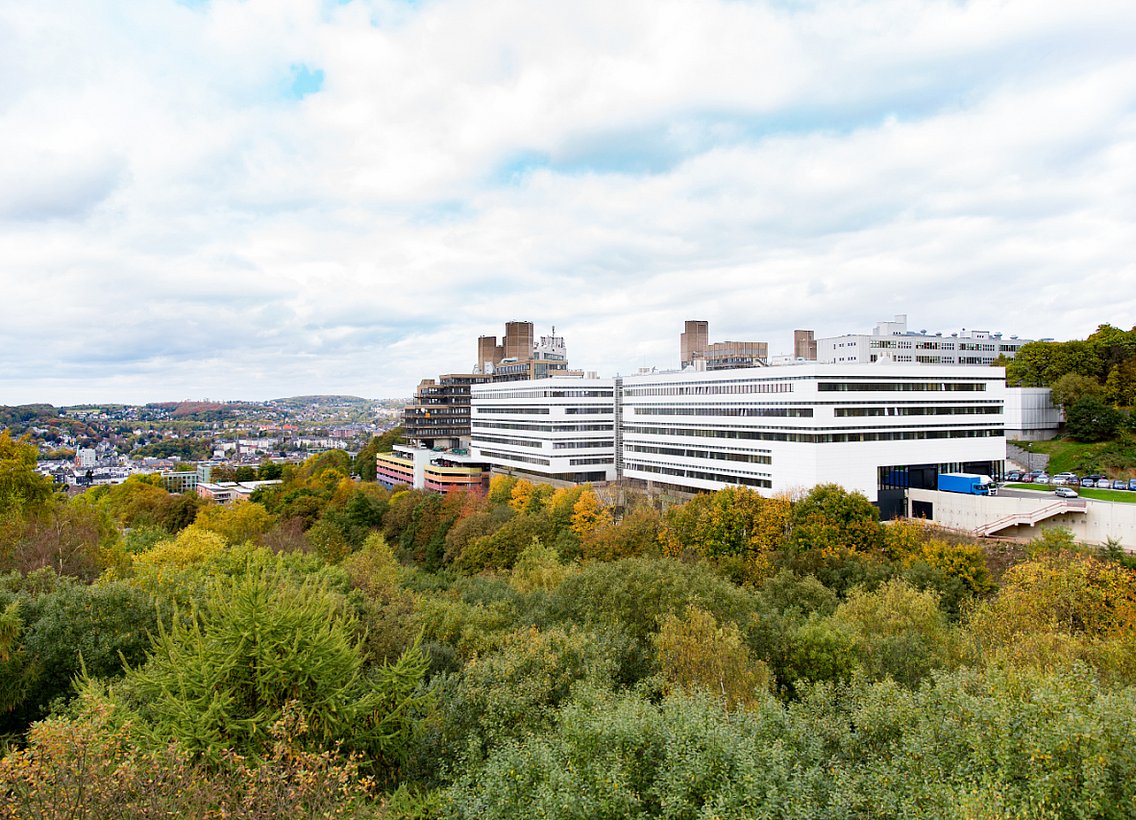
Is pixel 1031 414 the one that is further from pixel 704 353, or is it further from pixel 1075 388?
pixel 704 353

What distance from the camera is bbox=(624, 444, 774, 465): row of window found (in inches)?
2810

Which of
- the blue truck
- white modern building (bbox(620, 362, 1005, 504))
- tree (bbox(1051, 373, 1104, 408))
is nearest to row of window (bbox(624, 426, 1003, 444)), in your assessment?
white modern building (bbox(620, 362, 1005, 504))

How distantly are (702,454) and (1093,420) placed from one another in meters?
45.5

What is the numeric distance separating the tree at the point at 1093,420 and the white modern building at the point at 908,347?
32.7 m

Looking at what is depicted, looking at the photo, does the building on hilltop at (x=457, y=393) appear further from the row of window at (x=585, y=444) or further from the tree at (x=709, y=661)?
the tree at (x=709, y=661)

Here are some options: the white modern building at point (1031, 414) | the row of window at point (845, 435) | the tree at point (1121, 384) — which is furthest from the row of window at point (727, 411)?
the tree at point (1121, 384)

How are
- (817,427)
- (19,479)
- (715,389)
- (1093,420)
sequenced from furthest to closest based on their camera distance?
(715,389) < (1093,420) < (817,427) < (19,479)

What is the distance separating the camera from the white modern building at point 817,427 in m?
65.9

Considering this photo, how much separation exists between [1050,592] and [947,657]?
9776 millimetres

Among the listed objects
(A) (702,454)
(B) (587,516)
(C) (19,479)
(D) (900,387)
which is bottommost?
(B) (587,516)

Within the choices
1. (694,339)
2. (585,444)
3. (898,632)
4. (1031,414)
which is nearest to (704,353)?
(694,339)

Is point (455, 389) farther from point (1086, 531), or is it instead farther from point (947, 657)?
point (947, 657)

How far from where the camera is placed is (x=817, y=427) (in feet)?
213

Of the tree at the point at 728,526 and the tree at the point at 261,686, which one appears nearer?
the tree at the point at 261,686
